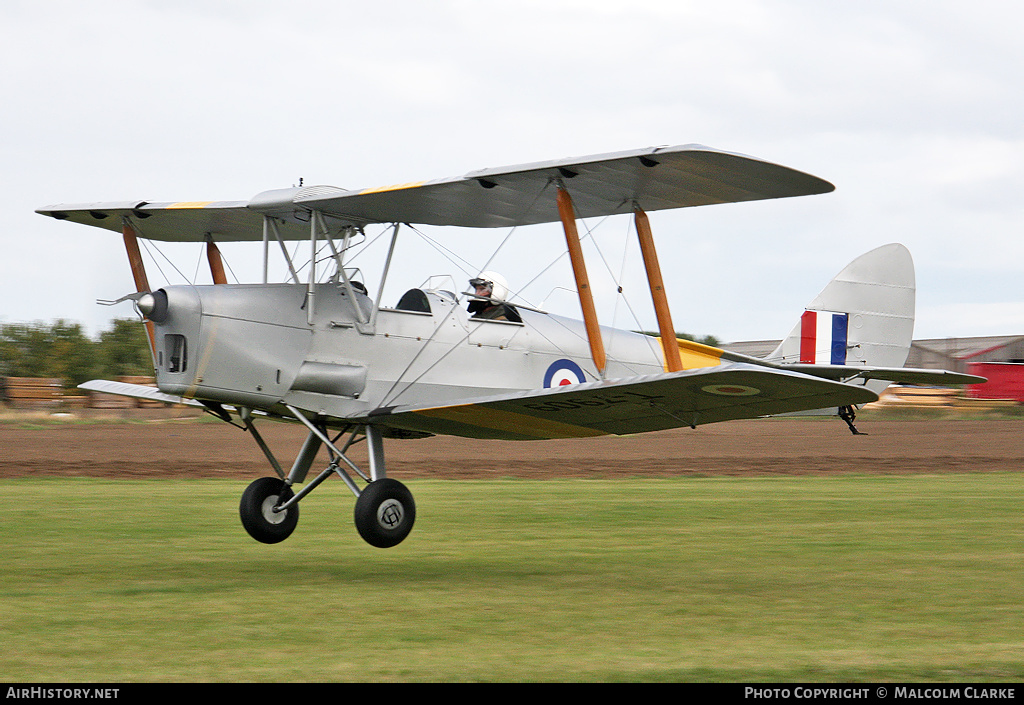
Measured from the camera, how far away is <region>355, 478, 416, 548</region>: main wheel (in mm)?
8125

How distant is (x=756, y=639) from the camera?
5.61 meters

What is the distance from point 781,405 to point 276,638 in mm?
4141

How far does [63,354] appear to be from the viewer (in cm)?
4550

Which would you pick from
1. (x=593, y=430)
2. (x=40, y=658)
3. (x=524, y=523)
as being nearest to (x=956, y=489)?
(x=524, y=523)

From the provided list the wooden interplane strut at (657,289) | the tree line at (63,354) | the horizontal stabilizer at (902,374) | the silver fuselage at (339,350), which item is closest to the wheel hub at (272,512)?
the silver fuselage at (339,350)

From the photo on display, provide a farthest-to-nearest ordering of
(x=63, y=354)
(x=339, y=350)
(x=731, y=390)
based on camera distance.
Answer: (x=63, y=354) < (x=339, y=350) < (x=731, y=390)

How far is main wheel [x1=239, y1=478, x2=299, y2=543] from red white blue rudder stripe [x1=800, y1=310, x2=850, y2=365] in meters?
6.89

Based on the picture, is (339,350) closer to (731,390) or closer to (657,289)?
(657,289)

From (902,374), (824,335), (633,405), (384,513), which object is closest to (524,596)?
(384,513)

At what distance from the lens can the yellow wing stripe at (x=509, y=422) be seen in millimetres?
8453

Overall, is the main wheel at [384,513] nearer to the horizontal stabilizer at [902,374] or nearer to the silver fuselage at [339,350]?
the silver fuselage at [339,350]

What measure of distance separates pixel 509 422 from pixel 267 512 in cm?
243

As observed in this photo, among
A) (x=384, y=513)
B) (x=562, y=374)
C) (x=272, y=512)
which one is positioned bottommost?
(x=272, y=512)

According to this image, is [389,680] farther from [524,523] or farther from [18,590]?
[524,523]
